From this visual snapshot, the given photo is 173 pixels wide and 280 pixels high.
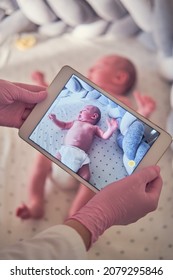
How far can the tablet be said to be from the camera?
0.73 metres

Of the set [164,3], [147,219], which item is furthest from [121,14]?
[147,219]

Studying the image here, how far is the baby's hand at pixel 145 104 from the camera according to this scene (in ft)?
3.11

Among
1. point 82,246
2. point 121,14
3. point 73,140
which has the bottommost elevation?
point 82,246

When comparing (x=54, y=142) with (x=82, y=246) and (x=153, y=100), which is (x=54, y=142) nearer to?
(x=82, y=246)

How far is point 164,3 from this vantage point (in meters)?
0.89

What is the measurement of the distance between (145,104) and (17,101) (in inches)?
11.8

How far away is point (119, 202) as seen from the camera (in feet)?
2.34

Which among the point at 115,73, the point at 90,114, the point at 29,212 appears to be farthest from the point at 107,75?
the point at 29,212

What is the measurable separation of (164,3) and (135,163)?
362 mm

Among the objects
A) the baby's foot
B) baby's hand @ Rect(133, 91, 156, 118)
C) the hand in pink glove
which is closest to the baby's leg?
the baby's foot

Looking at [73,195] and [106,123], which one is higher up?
[106,123]

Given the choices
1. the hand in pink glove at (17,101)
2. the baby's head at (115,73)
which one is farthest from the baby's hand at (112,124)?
the baby's head at (115,73)

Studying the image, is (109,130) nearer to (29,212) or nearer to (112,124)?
(112,124)

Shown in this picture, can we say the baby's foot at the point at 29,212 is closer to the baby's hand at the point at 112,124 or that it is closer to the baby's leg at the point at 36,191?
the baby's leg at the point at 36,191
